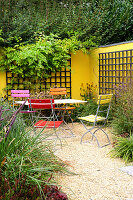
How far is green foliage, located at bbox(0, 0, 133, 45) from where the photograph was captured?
7.73 m

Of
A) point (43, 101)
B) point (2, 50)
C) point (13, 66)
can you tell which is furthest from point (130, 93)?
point (2, 50)

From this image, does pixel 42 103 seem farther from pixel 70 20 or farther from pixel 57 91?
pixel 70 20

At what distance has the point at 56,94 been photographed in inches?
288

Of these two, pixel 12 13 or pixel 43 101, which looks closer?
pixel 43 101

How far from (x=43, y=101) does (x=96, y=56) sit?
13.3 feet

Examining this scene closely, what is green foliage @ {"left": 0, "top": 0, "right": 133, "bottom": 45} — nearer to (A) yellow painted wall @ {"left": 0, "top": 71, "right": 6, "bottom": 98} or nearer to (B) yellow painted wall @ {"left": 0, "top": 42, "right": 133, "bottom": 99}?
(B) yellow painted wall @ {"left": 0, "top": 42, "right": 133, "bottom": 99}

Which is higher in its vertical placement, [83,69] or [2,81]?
[83,69]

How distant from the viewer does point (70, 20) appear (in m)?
8.70

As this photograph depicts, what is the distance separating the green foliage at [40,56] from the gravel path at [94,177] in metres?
3.27

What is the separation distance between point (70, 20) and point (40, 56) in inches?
81.6

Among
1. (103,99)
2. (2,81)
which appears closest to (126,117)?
(103,99)

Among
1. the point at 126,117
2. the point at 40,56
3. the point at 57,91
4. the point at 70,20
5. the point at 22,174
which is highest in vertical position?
the point at 70,20

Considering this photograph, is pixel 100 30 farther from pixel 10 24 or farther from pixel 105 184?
pixel 105 184

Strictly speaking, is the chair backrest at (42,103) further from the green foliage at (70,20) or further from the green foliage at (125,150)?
the green foliage at (70,20)
